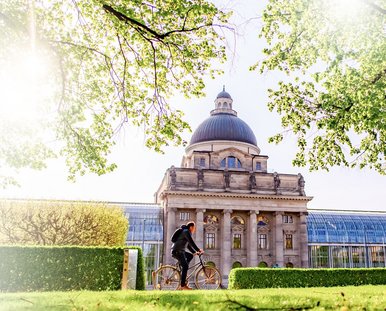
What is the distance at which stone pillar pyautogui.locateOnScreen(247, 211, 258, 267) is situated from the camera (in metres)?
53.5

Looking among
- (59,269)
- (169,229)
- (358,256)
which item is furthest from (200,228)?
(59,269)

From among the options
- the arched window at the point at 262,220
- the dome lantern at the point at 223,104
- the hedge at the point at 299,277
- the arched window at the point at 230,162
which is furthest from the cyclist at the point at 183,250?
the dome lantern at the point at 223,104

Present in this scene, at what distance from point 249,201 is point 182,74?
43.9m

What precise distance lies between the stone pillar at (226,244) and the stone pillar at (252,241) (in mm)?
2873

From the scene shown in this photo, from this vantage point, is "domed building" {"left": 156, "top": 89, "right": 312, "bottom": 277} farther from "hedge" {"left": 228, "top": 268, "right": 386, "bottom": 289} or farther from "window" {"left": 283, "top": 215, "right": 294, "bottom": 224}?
"hedge" {"left": 228, "top": 268, "right": 386, "bottom": 289}

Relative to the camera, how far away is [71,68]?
13.9 meters

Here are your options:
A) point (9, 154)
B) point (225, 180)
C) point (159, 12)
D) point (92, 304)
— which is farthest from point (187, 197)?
point (92, 304)

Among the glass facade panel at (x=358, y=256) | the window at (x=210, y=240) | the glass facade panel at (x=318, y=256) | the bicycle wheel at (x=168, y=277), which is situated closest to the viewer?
the bicycle wheel at (x=168, y=277)

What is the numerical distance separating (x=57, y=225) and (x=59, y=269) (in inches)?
631

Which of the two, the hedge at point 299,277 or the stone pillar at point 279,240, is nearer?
the hedge at point 299,277

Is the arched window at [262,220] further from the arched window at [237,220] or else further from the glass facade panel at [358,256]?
the glass facade panel at [358,256]

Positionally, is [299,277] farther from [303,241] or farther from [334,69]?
[303,241]

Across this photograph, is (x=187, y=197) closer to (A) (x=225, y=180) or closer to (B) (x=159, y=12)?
(A) (x=225, y=180)

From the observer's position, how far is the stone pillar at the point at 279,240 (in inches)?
2132
